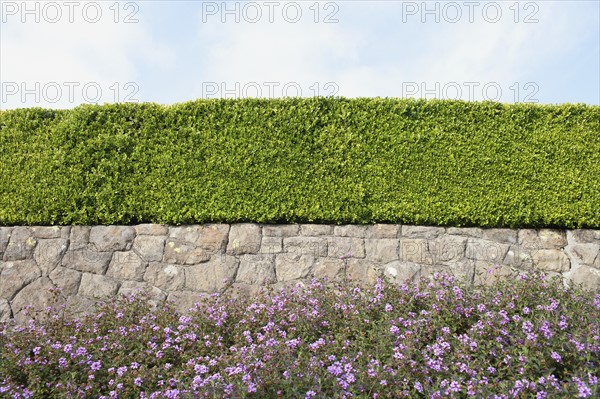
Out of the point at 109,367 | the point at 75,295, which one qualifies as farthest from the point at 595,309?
the point at 75,295

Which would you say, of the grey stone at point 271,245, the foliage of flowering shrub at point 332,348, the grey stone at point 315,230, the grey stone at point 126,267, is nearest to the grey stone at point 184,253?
the grey stone at point 126,267

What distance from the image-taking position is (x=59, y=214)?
23.9ft

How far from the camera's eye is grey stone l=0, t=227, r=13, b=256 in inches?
285

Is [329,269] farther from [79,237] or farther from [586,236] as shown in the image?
[586,236]

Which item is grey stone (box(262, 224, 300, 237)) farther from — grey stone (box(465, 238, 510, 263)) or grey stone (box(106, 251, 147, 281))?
grey stone (box(465, 238, 510, 263))

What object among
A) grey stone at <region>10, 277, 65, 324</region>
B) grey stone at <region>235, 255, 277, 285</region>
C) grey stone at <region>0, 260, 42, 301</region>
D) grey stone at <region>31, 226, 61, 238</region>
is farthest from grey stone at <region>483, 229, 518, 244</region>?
grey stone at <region>0, 260, 42, 301</region>

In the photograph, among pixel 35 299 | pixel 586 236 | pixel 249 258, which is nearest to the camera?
pixel 249 258

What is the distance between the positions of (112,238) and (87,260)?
44cm

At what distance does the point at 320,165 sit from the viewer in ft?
23.2

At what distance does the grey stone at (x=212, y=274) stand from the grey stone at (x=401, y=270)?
6.40 ft

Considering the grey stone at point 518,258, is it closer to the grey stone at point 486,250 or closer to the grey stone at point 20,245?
the grey stone at point 486,250

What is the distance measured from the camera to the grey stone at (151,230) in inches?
277

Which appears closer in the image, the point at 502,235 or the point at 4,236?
the point at 502,235

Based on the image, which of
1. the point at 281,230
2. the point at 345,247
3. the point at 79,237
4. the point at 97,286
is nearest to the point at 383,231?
the point at 345,247
